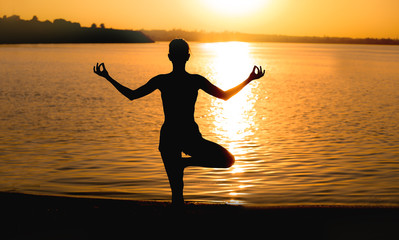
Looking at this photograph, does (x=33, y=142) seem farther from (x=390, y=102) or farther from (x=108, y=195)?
(x=390, y=102)

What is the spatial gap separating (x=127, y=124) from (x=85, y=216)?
1352cm

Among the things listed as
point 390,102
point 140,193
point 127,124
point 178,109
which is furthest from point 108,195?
point 390,102

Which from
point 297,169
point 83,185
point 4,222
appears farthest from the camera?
point 297,169

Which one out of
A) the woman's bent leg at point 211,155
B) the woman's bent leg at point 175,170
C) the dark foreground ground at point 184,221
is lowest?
the dark foreground ground at point 184,221

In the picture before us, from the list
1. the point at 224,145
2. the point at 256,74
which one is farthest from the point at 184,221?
the point at 224,145

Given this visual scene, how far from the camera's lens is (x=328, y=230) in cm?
605

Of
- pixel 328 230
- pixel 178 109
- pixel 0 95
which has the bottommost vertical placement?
pixel 0 95

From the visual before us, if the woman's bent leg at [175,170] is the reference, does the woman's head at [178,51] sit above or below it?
above

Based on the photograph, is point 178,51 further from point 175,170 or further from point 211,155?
point 175,170

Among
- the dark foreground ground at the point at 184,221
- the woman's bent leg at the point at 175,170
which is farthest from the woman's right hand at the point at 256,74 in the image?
the dark foreground ground at the point at 184,221

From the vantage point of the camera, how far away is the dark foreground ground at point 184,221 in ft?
19.2

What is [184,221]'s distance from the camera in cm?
631

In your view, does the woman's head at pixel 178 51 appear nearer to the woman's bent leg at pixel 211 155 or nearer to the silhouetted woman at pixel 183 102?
the silhouetted woman at pixel 183 102


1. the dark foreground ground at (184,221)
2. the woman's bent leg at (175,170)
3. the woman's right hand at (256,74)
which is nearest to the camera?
the woman's right hand at (256,74)
